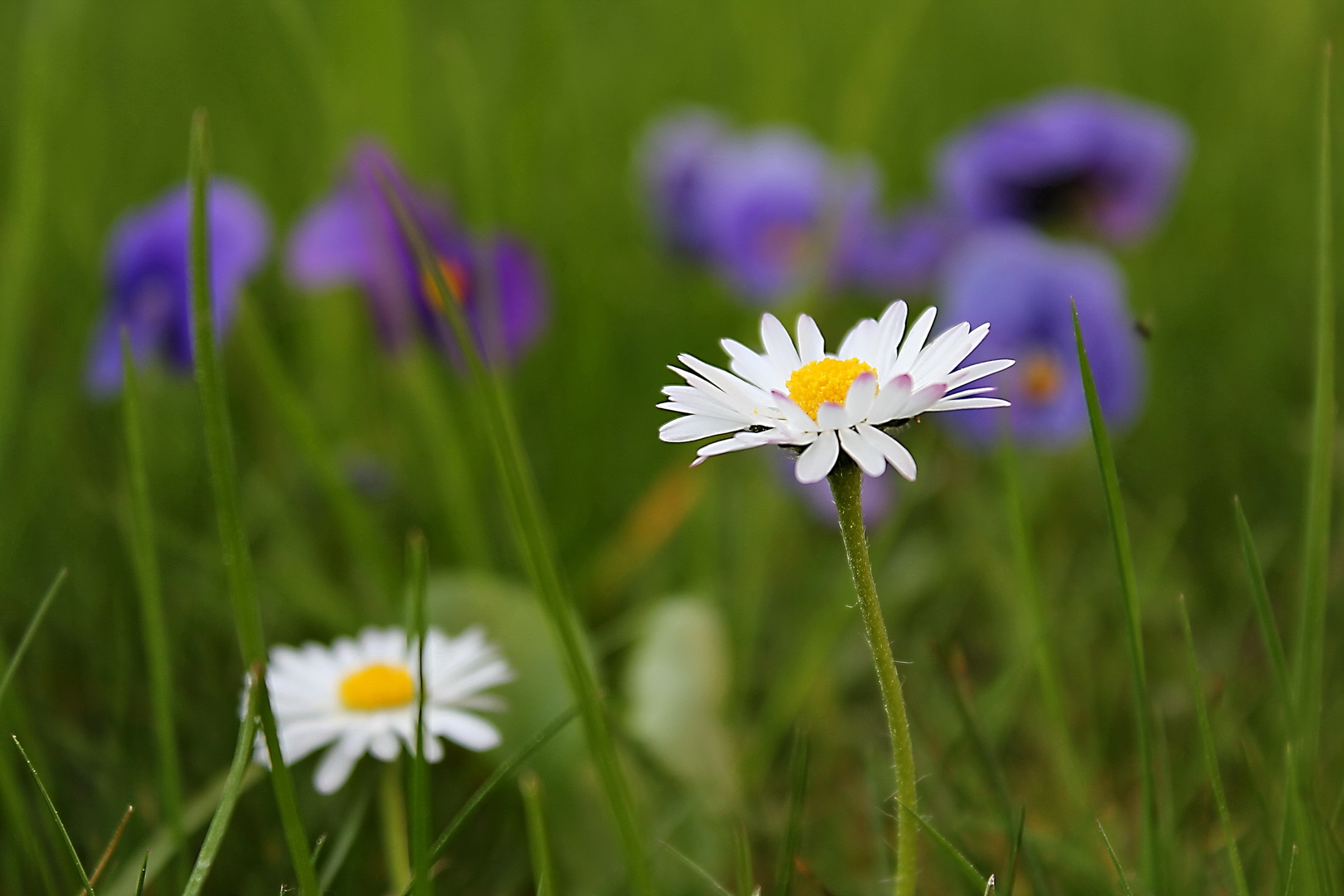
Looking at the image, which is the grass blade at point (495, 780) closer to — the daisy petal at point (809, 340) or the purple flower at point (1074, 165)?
the daisy petal at point (809, 340)

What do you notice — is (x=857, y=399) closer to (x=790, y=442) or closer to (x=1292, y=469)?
(x=790, y=442)

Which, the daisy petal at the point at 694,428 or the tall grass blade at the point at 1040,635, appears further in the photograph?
the tall grass blade at the point at 1040,635

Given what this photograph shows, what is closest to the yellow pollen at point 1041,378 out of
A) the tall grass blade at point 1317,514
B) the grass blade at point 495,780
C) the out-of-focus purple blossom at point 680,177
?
the out-of-focus purple blossom at point 680,177

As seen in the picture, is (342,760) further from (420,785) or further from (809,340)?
(809,340)

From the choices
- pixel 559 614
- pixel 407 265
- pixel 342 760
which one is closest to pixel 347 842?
pixel 342 760

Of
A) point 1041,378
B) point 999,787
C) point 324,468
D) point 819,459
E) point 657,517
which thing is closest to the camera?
point 819,459
